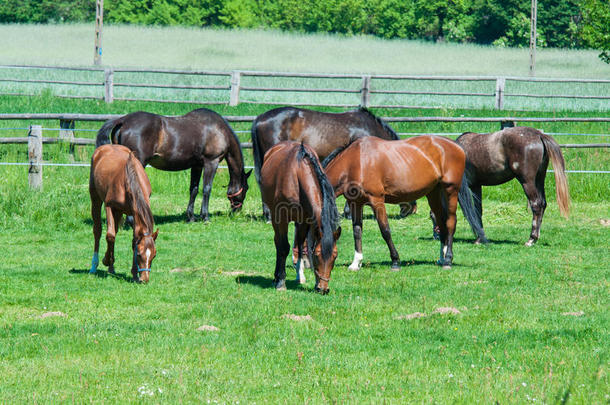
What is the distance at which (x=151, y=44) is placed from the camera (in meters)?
→ 52.3

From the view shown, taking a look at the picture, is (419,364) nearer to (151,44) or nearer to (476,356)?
(476,356)

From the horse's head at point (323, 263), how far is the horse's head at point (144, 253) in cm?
185

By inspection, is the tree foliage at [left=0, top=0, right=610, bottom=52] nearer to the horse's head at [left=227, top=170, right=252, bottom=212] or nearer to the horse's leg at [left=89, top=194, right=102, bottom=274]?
the horse's head at [left=227, top=170, right=252, bottom=212]

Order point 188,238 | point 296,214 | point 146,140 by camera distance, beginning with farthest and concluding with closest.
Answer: point 146,140 → point 188,238 → point 296,214

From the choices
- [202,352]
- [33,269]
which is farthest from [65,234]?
[202,352]

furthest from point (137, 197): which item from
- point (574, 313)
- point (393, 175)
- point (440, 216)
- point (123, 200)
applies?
point (574, 313)

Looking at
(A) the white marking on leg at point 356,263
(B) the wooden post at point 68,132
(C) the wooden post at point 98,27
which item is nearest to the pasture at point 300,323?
(A) the white marking on leg at point 356,263

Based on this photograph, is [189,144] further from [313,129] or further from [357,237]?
[357,237]

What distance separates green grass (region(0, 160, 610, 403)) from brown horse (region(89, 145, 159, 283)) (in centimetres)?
30

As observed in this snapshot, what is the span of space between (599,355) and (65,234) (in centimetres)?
890

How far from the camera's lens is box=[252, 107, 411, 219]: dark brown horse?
565 inches

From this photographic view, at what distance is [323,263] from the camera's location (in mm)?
8422

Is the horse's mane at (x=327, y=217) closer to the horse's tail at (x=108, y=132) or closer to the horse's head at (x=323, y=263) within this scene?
the horse's head at (x=323, y=263)

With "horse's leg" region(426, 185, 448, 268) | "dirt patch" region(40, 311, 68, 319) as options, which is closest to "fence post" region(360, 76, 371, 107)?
"horse's leg" region(426, 185, 448, 268)
